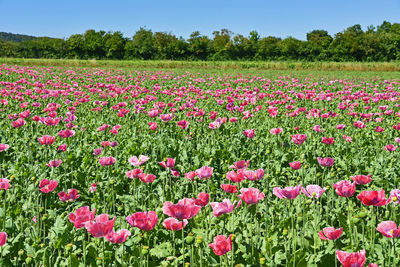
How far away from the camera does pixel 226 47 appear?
6228 cm

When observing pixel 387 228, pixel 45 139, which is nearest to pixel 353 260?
pixel 387 228

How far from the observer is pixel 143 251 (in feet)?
5.48

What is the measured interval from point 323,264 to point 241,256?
1.55ft

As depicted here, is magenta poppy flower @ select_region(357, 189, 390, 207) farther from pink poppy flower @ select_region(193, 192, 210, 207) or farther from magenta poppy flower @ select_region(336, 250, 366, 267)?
pink poppy flower @ select_region(193, 192, 210, 207)

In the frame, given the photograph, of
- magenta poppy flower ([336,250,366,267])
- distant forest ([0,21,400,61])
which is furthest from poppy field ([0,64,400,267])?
distant forest ([0,21,400,61])

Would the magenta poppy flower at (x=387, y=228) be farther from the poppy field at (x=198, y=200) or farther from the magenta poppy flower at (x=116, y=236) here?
the magenta poppy flower at (x=116, y=236)

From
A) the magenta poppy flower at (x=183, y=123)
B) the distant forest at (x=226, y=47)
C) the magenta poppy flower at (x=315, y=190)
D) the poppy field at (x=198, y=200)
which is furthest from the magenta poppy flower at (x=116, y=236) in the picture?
the distant forest at (x=226, y=47)

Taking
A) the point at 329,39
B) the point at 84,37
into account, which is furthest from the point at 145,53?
the point at 329,39

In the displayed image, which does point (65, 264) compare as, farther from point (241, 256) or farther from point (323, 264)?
point (323, 264)

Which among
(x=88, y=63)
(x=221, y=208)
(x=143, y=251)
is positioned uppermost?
(x=88, y=63)

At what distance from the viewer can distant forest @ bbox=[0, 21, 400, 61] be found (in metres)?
57.8

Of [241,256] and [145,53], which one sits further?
[145,53]

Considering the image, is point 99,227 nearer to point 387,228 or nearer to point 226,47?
point 387,228

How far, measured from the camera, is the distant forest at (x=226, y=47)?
189 ft
